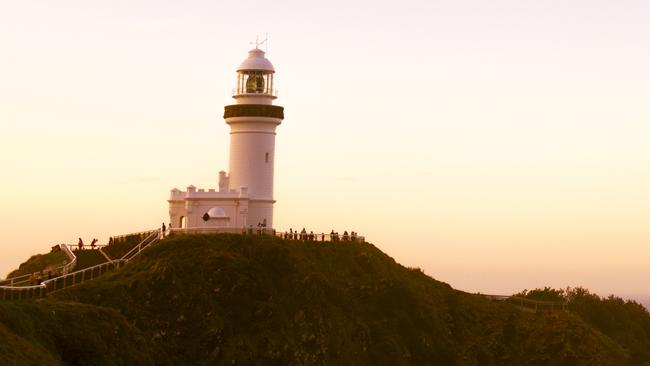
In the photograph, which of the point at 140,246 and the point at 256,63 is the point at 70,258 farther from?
the point at 256,63

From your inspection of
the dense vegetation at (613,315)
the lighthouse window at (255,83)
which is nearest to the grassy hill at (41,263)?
the lighthouse window at (255,83)

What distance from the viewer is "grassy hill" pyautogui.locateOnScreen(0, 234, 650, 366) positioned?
48969mm

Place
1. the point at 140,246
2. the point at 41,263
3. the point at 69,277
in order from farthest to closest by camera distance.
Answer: the point at 41,263, the point at 140,246, the point at 69,277

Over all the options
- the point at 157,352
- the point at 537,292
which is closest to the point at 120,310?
the point at 157,352

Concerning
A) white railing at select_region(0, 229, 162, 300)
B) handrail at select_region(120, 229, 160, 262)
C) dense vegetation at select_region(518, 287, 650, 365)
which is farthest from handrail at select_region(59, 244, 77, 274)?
dense vegetation at select_region(518, 287, 650, 365)

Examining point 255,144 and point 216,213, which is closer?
point 216,213

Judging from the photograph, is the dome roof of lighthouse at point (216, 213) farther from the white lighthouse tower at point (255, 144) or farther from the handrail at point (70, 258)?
the handrail at point (70, 258)

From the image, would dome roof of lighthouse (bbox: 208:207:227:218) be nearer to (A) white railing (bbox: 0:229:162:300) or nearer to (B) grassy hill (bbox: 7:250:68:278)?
(A) white railing (bbox: 0:229:162:300)

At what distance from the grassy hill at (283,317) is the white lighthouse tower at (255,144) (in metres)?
8.21

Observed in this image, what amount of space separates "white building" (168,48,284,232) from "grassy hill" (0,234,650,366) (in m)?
8.08

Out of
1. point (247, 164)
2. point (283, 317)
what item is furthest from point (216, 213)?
point (283, 317)

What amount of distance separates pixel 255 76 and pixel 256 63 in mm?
910

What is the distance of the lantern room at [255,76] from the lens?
7794 cm

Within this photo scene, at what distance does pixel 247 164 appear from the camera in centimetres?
7681
